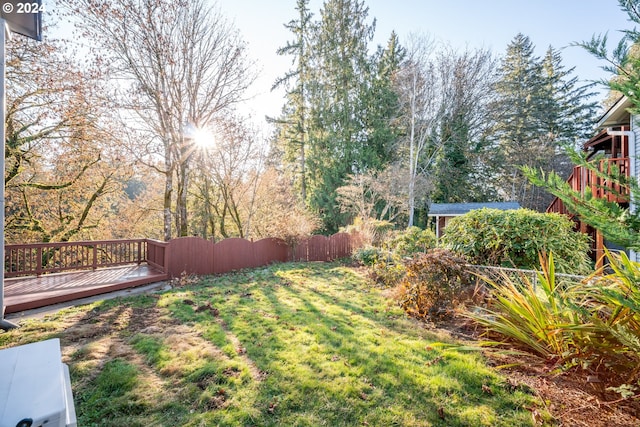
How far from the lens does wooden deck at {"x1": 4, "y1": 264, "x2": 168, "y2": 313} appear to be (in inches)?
193

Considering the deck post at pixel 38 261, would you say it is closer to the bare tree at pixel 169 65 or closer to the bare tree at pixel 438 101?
the bare tree at pixel 169 65

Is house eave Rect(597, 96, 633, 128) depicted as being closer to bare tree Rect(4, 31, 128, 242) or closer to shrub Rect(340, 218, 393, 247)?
shrub Rect(340, 218, 393, 247)

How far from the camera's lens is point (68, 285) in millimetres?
5832

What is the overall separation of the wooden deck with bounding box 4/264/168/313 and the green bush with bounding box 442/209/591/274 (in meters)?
6.97

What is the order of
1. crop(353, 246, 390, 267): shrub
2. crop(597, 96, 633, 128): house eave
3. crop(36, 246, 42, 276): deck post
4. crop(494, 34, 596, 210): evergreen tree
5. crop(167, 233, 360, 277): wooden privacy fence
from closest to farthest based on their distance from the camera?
crop(36, 246, 42, 276): deck post → crop(597, 96, 633, 128): house eave → crop(167, 233, 360, 277): wooden privacy fence → crop(353, 246, 390, 267): shrub → crop(494, 34, 596, 210): evergreen tree

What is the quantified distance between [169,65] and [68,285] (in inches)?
281

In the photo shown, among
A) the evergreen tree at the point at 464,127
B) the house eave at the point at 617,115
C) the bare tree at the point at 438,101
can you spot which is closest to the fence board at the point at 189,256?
the house eave at the point at 617,115

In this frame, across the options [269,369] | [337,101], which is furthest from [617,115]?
[337,101]

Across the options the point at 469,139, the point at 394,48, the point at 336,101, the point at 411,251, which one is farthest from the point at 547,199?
the point at 411,251

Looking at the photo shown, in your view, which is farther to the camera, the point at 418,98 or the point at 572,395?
the point at 418,98

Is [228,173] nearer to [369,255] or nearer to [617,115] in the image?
[369,255]

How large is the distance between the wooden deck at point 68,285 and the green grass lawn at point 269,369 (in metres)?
0.62

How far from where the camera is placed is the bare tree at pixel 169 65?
28.0 feet

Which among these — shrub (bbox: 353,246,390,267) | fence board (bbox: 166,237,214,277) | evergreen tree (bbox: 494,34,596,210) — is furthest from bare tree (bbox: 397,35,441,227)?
fence board (bbox: 166,237,214,277)
